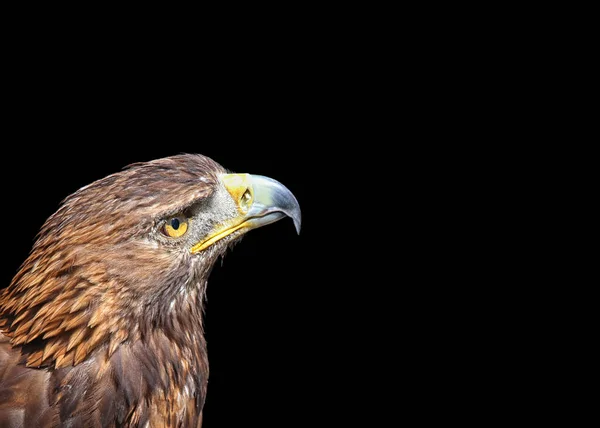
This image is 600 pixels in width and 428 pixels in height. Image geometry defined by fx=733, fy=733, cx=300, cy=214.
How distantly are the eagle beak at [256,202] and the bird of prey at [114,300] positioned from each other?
12 mm

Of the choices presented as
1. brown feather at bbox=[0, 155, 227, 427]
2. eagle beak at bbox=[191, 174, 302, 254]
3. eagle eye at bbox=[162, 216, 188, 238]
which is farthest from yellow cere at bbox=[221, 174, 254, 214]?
eagle eye at bbox=[162, 216, 188, 238]

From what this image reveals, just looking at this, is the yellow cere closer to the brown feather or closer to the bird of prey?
the bird of prey

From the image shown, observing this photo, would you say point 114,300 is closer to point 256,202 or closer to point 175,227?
point 175,227

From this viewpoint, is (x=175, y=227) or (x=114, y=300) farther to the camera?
(x=175, y=227)

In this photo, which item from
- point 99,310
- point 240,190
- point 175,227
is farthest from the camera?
point 240,190

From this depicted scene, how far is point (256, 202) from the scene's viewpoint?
10.1 ft

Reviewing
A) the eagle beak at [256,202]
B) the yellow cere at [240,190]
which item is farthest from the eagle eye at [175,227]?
the yellow cere at [240,190]

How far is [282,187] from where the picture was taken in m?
3.14

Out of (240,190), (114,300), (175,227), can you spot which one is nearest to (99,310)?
(114,300)

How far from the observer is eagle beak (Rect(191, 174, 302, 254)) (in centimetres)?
306

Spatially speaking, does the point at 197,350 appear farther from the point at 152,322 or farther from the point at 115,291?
the point at 115,291

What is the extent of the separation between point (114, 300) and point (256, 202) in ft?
2.35

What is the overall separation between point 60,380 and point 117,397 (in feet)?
0.72

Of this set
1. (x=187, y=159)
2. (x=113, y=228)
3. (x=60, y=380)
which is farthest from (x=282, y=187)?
(x=60, y=380)
